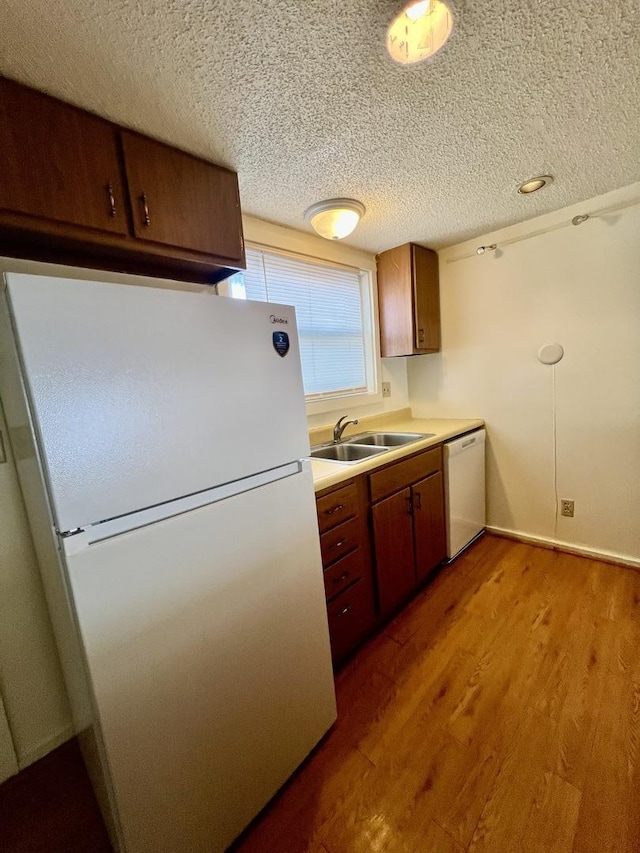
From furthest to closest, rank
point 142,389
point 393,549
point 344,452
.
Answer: point 344,452, point 393,549, point 142,389

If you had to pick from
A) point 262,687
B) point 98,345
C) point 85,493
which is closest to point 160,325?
point 98,345

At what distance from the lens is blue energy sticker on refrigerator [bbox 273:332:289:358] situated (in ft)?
3.41

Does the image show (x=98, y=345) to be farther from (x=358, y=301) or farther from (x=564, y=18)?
(x=358, y=301)

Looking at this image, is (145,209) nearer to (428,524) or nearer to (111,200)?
(111,200)

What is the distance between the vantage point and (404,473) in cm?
185

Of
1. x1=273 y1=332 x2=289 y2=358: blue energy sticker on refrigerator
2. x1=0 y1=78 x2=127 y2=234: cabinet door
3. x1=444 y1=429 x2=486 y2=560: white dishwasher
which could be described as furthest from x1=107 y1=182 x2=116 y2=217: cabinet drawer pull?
x1=444 y1=429 x2=486 y2=560: white dishwasher

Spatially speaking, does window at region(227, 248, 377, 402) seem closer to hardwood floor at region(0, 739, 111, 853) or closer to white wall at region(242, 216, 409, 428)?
white wall at region(242, 216, 409, 428)

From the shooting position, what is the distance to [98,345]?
2.35 feet

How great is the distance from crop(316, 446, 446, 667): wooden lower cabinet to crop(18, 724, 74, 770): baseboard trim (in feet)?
3.64

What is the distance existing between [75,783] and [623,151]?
340cm

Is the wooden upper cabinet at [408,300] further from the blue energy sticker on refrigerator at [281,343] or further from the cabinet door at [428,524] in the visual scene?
the blue energy sticker on refrigerator at [281,343]

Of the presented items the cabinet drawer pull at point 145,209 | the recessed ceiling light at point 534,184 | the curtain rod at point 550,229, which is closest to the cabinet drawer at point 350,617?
the cabinet drawer pull at point 145,209

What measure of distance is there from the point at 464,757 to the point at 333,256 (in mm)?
2616

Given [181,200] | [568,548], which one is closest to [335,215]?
[181,200]
